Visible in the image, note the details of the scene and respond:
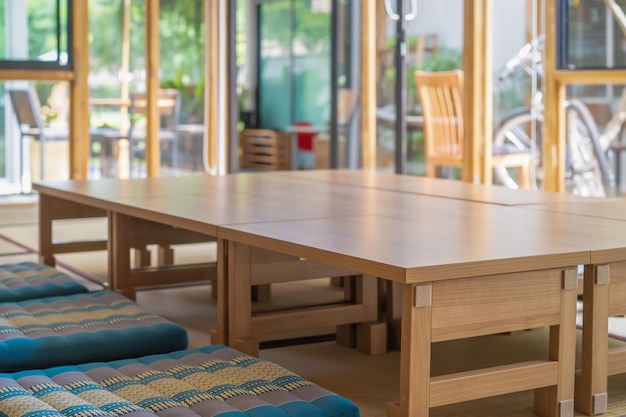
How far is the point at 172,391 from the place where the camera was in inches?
79.6

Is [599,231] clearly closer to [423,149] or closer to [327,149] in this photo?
[423,149]

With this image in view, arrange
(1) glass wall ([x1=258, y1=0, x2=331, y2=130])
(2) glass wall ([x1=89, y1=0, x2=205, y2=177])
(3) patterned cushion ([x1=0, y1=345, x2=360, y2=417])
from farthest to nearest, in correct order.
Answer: (1) glass wall ([x1=258, y1=0, x2=331, y2=130]) → (2) glass wall ([x1=89, y1=0, x2=205, y2=177]) → (3) patterned cushion ([x1=0, y1=345, x2=360, y2=417])

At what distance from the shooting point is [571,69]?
5.47 metres

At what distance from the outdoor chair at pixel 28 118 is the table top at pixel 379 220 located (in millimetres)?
2287

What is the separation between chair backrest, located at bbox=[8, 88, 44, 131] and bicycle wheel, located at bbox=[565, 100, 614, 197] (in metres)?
3.33

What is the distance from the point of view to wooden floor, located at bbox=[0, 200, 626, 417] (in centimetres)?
247

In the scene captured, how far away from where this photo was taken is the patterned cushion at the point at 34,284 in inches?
118

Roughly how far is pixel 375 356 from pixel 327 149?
438 centimetres

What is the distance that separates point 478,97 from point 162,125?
2.35 meters

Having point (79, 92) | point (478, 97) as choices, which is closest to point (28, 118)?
point (79, 92)

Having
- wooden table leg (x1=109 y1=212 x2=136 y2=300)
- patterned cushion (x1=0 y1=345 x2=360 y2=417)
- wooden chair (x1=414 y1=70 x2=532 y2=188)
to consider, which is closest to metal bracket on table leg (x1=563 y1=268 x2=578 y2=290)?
patterned cushion (x1=0 y1=345 x2=360 y2=417)

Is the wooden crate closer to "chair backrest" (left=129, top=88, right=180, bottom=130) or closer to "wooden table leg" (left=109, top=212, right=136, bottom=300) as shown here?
"chair backrest" (left=129, top=88, right=180, bottom=130)

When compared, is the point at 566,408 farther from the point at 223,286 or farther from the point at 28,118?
the point at 28,118

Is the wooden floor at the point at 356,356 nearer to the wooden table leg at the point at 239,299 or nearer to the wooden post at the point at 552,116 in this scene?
the wooden table leg at the point at 239,299
